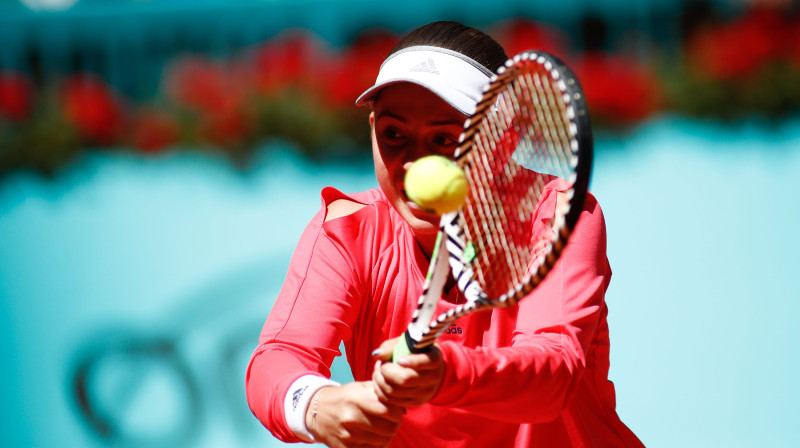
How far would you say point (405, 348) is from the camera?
1.25m

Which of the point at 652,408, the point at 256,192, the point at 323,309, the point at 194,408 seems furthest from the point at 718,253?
the point at 323,309

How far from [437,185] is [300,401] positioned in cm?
45

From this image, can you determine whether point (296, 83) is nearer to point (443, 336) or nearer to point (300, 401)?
point (443, 336)

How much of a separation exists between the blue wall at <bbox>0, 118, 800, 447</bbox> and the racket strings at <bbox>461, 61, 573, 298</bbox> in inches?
91.4

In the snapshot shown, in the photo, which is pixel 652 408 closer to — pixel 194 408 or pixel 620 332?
pixel 620 332

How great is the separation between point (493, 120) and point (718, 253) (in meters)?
2.61

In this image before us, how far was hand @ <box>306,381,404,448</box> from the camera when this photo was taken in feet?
4.21

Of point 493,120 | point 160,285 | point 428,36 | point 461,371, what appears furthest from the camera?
point 160,285

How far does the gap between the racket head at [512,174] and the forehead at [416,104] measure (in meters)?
0.09

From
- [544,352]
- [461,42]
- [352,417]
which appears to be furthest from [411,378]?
[461,42]

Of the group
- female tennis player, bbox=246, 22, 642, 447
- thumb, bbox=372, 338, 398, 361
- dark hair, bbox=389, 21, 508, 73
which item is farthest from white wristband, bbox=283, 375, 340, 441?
dark hair, bbox=389, 21, 508, 73

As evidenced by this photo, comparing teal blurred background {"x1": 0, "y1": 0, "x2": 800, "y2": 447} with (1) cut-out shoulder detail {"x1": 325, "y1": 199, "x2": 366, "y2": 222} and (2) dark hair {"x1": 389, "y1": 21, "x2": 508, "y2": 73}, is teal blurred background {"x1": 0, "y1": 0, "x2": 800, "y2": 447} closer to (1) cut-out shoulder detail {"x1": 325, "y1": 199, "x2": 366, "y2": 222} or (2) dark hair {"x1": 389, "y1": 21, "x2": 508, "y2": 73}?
(1) cut-out shoulder detail {"x1": 325, "y1": 199, "x2": 366, "y2": 222}

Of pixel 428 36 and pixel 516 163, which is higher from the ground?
pixel 428 36

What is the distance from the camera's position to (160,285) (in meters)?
4.01
